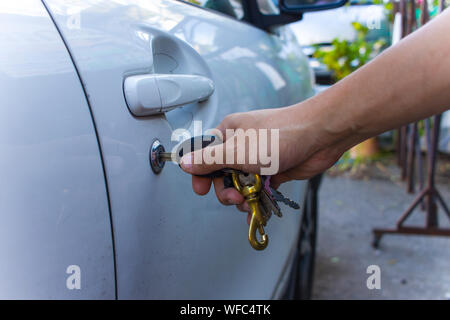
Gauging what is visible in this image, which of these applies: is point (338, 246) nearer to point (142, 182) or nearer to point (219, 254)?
point (219, 254)

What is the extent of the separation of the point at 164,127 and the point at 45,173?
323 millimetres

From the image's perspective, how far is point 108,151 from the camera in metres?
0.79

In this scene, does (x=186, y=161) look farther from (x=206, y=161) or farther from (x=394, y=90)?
(x=394, y=90)

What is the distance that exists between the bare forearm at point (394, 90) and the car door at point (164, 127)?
0.31m

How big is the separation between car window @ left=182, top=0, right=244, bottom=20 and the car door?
6cm

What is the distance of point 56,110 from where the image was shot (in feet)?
2.32

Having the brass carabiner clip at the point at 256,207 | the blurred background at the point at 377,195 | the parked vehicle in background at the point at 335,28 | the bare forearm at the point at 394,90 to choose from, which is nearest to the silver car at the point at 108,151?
the brass carabiner clip at the point at 256,207

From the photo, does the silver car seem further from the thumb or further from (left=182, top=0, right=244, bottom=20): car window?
(left=182, top=0, right=244, bottom=20): car window

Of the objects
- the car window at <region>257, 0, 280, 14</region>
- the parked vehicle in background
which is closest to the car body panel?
the car window at <region>257, 0, 280, 14</region>

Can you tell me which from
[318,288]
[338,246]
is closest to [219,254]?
[318,288]

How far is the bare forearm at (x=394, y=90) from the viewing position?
2.71 feet
